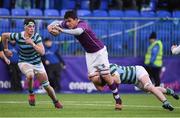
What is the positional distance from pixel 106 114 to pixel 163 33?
529 inches

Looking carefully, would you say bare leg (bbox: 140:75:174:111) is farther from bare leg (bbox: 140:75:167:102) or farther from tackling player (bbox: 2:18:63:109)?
tackling player (bbox: 2:18:63:109)

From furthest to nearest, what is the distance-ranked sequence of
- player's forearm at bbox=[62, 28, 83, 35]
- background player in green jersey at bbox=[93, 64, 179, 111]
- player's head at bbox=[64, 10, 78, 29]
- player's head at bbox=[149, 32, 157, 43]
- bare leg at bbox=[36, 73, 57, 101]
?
player's head at bbox=[149, 32, 157, 43] < bare leg at bbox=[36, 73, 57, 101] < background player in green jersey at bbox=[93, 64, 179, 111] < player's head at bbox=[64, 10, 78, 29] < player's forearm at bbox=[62, 28, 83, 35]

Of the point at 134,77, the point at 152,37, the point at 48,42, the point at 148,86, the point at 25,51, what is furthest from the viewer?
the point at 48,42

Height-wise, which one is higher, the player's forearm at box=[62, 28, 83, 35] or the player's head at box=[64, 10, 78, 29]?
the player's head at box=[64, 10, 78, 29]

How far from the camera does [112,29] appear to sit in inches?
1143

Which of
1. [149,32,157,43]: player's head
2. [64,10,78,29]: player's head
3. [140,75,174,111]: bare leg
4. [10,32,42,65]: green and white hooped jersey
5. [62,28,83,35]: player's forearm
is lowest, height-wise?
[149,32,157,43]: player's head

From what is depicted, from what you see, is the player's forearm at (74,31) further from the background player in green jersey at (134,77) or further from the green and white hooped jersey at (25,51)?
the green and white hooped jersey at (25,51)

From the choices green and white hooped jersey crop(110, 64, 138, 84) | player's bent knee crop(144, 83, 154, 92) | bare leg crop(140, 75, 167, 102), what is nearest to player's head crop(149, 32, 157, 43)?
green and white hooped jersey crop(110, 64, 138, 84)

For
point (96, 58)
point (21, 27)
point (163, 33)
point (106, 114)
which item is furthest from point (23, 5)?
point (106, 114)

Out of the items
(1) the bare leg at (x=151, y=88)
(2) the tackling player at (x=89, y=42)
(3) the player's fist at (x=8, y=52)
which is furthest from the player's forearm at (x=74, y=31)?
(3) the player's fist at (x=8, y=52)

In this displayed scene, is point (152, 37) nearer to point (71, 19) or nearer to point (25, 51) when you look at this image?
point (25, 51)

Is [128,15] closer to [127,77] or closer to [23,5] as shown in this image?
[23,5]

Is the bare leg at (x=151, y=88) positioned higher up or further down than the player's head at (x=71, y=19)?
further down

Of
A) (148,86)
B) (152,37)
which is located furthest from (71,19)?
(152,37)
